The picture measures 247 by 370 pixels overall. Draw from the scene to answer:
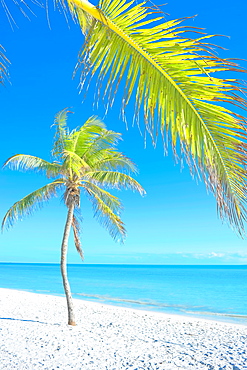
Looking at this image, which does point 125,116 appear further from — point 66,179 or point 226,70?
point 66,179

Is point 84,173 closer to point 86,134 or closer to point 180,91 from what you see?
point 86,134

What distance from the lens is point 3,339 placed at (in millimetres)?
7992

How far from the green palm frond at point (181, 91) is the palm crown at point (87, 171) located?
8.17 meters

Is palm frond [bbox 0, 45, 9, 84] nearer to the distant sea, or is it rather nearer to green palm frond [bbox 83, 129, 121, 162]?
green palm frond [bbox 83, 129, 121, 162]

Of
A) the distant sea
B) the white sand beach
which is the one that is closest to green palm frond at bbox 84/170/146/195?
the white sand beach

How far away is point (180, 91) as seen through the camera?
1.74 m

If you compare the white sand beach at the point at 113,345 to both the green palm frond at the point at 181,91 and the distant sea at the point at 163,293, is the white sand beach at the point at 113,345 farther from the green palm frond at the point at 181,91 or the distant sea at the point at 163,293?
the distant sea at the point at 163,293

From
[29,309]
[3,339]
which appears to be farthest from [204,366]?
[29,309]

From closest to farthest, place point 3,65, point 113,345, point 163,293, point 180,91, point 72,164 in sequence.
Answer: point 180,91 → point 3,65 → point 113,345 → point 72,164 → point 163,293

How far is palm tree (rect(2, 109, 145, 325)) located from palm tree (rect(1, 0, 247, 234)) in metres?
8.11

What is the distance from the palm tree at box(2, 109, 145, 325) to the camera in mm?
10172

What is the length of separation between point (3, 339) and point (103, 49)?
25.6 feet

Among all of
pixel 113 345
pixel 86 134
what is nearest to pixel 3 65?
pixel 113 345

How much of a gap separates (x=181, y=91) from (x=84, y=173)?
897 cm
